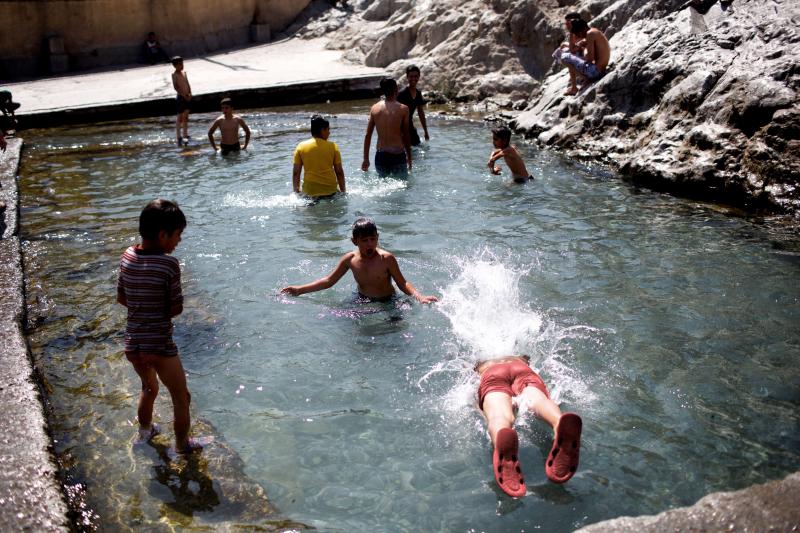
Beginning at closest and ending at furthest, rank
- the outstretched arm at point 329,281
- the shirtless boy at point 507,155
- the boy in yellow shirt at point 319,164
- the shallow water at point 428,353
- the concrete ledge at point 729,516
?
the concrete ledge at point 729,516 → the shallow water at point 428,353 → the outstretched arm at point 329,281 → the boy in yellow shirt at point 319,164 → the shirtless boy at point 507,155

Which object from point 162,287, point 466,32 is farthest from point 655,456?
point 466,32

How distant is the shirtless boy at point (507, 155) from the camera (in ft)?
31.9

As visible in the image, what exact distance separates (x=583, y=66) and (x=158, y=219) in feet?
33.9

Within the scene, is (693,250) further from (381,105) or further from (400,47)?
(400,47)

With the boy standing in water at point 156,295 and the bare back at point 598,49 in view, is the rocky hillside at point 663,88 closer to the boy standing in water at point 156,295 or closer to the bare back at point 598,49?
the bare back at point 598,49

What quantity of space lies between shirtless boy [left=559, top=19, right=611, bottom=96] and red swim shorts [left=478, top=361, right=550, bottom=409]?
9065 millimetres

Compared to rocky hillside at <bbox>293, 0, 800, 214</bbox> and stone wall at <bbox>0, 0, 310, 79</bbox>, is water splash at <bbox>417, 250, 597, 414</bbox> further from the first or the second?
stone wall at <bbox>0, 0, 310, 79</bbox>

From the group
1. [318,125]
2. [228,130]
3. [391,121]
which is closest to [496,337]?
[318,125]

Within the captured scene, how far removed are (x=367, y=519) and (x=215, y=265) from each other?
14.2 feet

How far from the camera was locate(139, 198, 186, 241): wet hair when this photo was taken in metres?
3.63

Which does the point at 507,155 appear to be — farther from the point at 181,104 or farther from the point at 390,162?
the point at 181,104

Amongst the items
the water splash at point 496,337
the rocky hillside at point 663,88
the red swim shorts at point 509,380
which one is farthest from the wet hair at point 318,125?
the red swim shorts at point 509,380

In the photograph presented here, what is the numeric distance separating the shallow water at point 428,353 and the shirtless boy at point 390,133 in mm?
602

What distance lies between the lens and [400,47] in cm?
1969
